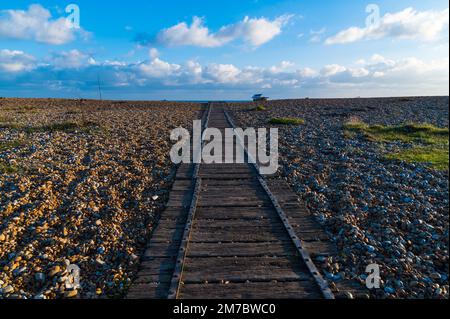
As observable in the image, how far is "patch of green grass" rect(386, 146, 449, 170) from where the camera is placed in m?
11.9

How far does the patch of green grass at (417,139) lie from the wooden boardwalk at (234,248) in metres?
6.88

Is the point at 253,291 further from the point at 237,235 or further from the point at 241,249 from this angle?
the point at 237,235

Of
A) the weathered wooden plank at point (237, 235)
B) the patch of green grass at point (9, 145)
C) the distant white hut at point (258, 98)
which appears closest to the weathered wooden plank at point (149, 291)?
the weathered wooden plank at point (237, 235)

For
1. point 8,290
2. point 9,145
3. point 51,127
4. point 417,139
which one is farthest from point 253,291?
point 51,127

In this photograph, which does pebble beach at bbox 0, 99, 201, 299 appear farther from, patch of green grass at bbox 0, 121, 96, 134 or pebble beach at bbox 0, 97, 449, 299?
patch of green grass at bbox 0, 121, 96, 134

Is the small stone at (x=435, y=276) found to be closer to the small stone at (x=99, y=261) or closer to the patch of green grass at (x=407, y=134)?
the small stone at (x=99, y=261)

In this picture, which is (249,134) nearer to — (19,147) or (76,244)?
(19,147)

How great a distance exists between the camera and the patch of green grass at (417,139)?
12.5 meters

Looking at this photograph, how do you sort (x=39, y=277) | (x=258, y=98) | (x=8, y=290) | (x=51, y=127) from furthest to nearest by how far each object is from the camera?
1. (x=258, y=98)
2. (x=51, y=127)
3. (x=39, y=277)
4. (x=8, y=290)

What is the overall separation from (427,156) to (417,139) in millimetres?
4321

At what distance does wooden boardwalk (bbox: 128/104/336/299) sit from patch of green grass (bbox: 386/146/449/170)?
6473mm

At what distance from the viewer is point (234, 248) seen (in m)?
6.10

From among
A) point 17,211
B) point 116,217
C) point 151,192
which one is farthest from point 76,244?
point 151,192

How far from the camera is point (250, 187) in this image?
31.4 feet
